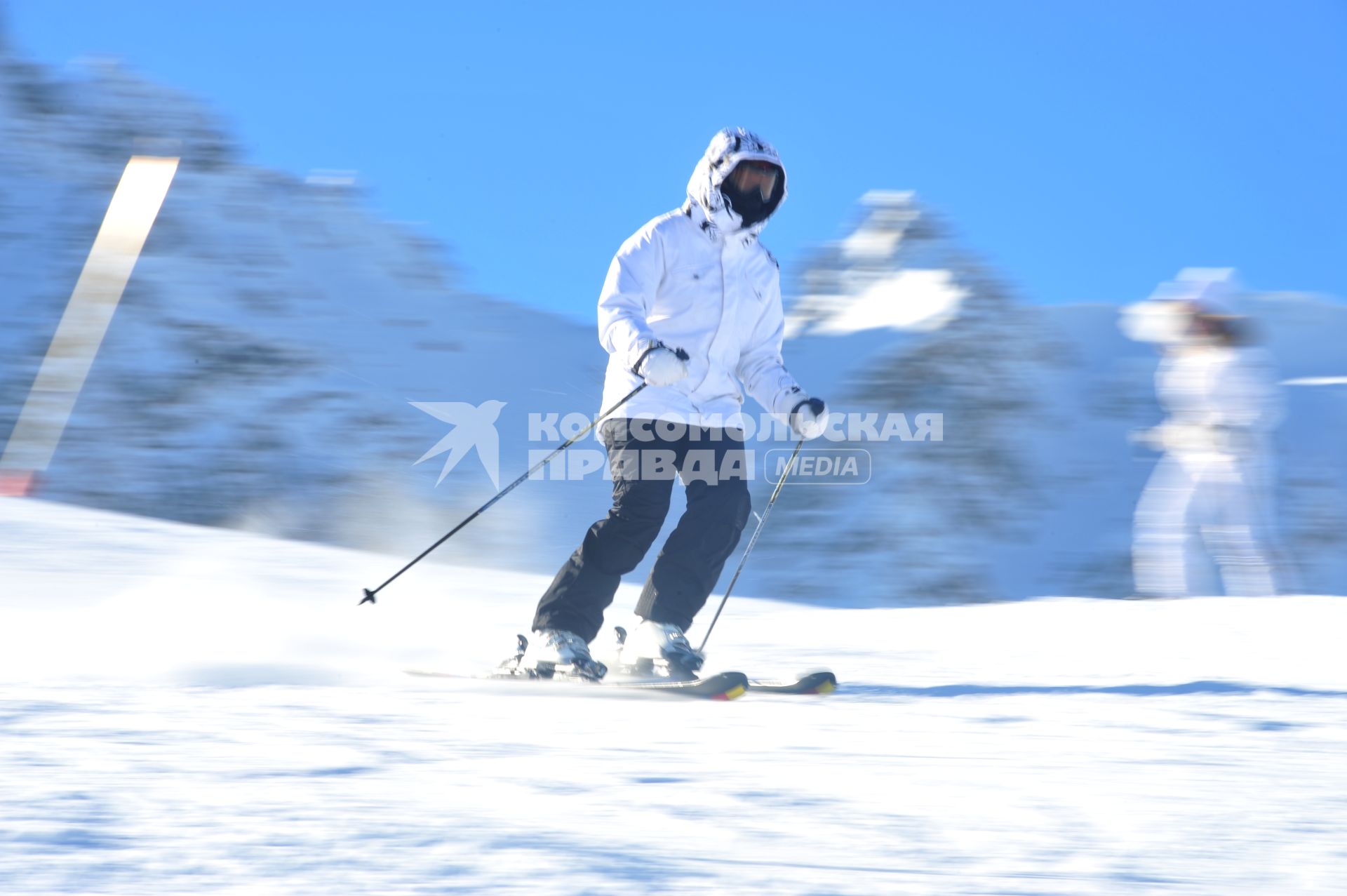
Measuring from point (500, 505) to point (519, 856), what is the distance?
1739 centimetres

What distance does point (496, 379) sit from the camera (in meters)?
31.9

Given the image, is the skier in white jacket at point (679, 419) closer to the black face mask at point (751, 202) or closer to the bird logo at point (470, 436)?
the black face mask at point (751, 202)

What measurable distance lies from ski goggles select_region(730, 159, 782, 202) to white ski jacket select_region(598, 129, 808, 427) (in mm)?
20

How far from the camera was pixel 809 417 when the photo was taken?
309cm

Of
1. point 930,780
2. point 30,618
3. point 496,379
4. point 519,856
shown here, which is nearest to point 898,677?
point 930,780

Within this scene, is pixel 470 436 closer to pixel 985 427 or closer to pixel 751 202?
pixel 985 427

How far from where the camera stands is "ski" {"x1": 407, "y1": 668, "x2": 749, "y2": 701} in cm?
260

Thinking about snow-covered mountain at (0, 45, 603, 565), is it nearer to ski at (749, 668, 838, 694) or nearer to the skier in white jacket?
the skier in white jacket

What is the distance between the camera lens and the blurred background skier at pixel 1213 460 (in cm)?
528

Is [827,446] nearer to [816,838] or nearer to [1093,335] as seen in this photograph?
[1093,335]

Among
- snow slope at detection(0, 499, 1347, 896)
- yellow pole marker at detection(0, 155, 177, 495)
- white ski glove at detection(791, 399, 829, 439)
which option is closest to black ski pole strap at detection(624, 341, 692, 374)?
white ski glove at detection(791, 399, 829, 439)

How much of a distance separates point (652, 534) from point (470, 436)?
26708mm

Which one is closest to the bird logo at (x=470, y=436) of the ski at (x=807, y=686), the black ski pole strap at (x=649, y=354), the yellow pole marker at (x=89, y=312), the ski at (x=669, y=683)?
the yellow pole marker at (x=89, y=312)

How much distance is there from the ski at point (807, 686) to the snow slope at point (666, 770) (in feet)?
A: 0.18
